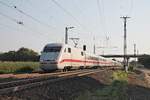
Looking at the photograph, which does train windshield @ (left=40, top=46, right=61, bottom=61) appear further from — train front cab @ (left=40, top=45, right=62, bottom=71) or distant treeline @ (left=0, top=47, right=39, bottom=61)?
distant treeline @ (left=0, top=47, right=39, bottom=61)

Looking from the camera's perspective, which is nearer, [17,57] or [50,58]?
[50,58]

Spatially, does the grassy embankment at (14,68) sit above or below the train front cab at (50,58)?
below

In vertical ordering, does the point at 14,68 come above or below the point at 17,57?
below

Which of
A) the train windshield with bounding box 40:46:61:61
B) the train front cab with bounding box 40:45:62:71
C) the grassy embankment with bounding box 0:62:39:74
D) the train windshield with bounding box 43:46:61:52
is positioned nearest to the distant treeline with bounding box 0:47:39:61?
the grassy embankment with bounding box 0:62:39:74

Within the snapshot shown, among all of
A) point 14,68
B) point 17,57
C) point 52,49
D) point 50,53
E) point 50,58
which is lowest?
point 14,68

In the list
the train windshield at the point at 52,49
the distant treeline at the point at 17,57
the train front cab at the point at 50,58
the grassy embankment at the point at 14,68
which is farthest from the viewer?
the distant treeline at the point at 17,57

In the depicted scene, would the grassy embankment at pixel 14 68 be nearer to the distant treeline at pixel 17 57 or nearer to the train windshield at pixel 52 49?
the train windshield at pixel 52 49

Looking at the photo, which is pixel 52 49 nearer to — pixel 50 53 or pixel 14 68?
pixel 50 53

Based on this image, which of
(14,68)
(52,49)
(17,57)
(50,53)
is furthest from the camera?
(17,57)

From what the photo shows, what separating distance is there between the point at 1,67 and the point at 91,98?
30166 mm

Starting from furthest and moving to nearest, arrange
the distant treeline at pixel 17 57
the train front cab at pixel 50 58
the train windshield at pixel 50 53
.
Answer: the distant treeline at pixel 17 57
the train windshield at pixel 50 53
the train front cab at pixel 50 58

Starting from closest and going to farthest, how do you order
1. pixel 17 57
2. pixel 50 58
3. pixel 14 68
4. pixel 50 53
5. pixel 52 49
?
pixel 50 58 < pixel 50 53 < pixel 52 49 < pixel 14 68 < pixel 17 57

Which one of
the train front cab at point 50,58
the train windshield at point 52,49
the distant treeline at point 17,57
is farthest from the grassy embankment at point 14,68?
the distant treeline at point 17,57

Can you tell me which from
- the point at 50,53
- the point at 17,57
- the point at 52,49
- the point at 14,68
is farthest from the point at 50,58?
the point at 17,57
